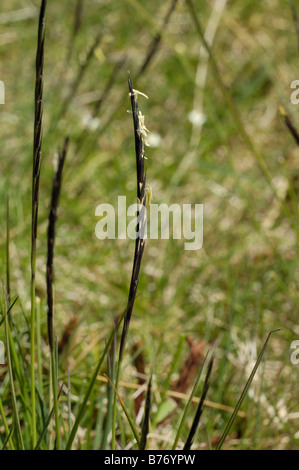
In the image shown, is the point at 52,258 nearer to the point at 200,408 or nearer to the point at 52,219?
the point at 52,219

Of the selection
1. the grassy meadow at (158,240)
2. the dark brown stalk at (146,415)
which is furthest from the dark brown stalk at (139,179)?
the dark brown stalk at (146,415)

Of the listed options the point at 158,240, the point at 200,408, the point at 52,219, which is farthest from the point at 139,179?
the point at 158,240

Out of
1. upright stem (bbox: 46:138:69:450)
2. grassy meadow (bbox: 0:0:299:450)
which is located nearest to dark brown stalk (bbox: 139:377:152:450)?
grassy meadow (bbox: 0:0:299:450)

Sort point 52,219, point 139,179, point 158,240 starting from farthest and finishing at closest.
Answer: point 158,240 → point 52,219 → point 139,179

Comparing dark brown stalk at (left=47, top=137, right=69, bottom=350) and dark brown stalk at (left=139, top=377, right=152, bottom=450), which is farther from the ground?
dark brown stalk at (left=47, top=137, right=69, bottom=350)

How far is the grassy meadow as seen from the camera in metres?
1.22

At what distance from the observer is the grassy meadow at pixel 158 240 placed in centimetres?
122

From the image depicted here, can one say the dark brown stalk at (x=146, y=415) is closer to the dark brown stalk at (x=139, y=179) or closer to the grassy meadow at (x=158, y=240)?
the grassy meadow at (x=158, y=240)

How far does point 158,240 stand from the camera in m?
1.83

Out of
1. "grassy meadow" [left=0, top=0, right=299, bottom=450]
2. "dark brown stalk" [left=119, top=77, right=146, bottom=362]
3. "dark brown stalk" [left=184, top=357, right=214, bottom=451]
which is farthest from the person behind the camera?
"grassy meadow" [left=0, top=0, right=299, bottom=450]

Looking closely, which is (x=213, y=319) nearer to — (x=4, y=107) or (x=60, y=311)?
(x=60, y=311)

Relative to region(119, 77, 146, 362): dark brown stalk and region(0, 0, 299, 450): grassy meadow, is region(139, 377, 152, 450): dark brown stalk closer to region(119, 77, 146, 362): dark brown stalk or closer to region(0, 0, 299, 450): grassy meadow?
region(0, 0, 299, 450): grassy meadow

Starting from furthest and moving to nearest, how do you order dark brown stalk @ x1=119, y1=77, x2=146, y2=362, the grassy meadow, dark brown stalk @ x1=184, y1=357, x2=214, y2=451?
the grassy meadow → dark brown stalk @ x1=184, y1=357, x2=214, y2=451 → dark brown stalk @ x1=119, y1=77, x2=146, y2=362

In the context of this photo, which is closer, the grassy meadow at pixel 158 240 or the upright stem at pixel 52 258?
the upright stem at pixel 52 258
